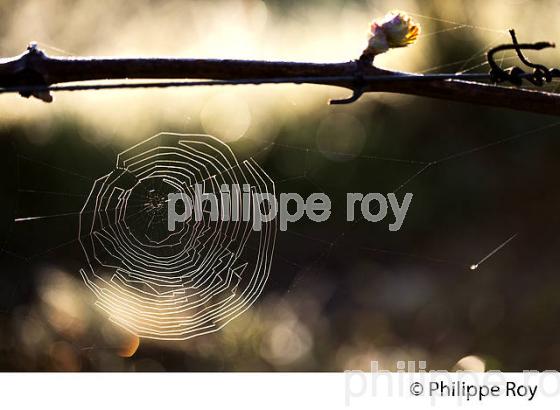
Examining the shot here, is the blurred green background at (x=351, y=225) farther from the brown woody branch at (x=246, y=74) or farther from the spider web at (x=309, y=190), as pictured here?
the brown woody branch at (x=246, y=74)

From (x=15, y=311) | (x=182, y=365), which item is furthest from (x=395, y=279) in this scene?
(x=15, y=311)

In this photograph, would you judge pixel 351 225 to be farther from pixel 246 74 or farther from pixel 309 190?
pixel 246 74

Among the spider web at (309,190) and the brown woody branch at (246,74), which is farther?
the spider web at (309,190)

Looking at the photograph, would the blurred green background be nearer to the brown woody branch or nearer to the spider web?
the spider web

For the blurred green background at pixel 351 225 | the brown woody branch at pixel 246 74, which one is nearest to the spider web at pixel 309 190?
the blurred green background at pixel 351 225

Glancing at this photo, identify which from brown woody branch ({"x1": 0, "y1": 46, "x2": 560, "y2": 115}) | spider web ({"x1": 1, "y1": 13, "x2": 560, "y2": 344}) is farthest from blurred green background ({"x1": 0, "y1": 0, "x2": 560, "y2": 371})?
brown woody branch ({"x1": 0, "y1": 46, "x2": 560, "y2": 115})

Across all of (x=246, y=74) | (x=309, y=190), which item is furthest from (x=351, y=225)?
(x=246, y=74)

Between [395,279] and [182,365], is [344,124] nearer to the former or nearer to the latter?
[395,279]

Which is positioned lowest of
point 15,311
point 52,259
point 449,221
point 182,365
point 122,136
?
point 182,365
